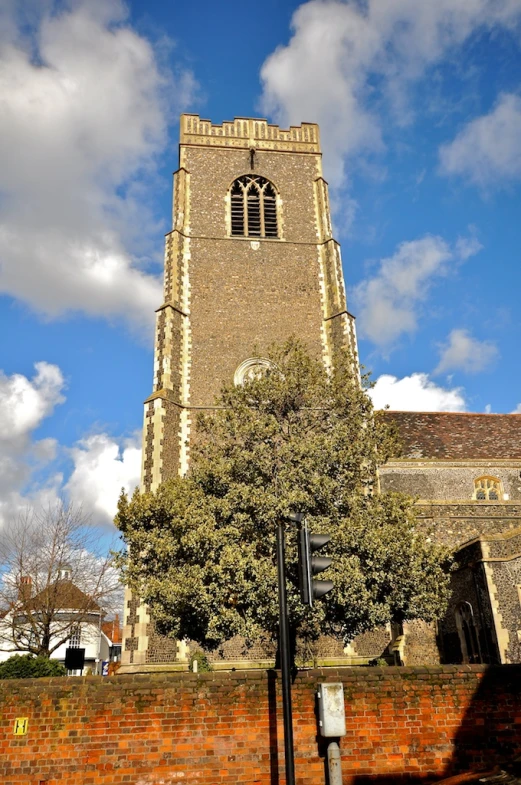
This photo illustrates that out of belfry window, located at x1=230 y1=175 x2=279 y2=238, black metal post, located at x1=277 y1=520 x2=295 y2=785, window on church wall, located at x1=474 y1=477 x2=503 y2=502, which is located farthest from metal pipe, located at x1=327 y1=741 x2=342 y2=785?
belfry window, located at x1=230 y1=175 x2=279 y2=238

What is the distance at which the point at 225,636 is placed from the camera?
12.7 metres

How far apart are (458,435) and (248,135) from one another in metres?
17.4

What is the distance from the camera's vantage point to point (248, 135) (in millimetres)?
28984

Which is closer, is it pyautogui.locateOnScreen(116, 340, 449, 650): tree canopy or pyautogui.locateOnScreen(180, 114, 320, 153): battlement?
pyautogui.locateOnScreen(116, 340, 449, 650): tree canopy

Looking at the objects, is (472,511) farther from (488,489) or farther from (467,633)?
(467,633)

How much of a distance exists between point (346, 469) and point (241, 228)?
15523 mm

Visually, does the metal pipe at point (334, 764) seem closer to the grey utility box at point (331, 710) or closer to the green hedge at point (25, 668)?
the grey utility box at point (331, 710)

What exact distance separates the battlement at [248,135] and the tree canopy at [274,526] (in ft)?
57.4

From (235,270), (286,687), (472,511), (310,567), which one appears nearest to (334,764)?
(286,687)

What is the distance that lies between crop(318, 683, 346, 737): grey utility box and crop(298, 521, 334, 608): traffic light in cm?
145

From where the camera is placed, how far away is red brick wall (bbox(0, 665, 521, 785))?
7082 millimetres

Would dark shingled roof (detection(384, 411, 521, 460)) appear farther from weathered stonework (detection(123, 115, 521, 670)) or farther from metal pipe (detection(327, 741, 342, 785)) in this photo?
metal pipe (detection(327, 741, 342, 785))

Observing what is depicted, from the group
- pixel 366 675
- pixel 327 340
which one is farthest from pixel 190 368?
pixel 366 675

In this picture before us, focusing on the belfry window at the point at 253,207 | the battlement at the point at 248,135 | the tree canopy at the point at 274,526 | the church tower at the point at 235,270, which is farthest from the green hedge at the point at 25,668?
the battlement at the point at 248,135
